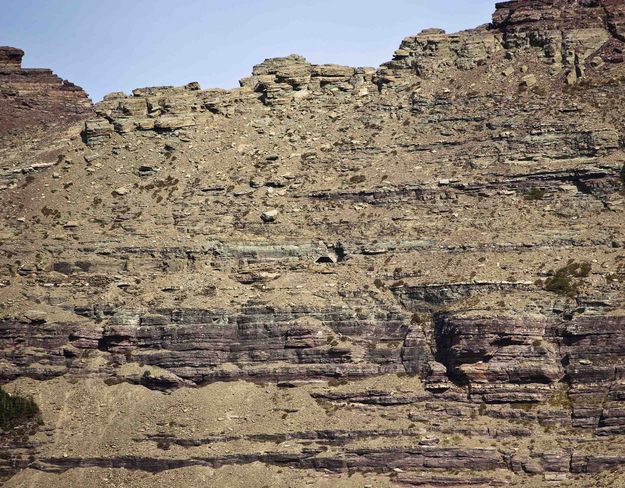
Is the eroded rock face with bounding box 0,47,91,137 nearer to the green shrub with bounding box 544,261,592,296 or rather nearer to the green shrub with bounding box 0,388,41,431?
the green shrub with bounding box 0,388,41,431

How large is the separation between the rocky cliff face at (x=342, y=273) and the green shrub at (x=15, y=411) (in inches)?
39.7

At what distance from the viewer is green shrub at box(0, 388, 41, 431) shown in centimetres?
13812

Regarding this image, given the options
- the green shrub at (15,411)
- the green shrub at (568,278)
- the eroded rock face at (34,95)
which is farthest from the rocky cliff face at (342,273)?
the eroded rock face at (34,95)

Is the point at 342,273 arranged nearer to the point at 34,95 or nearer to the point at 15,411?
the point at 15,411

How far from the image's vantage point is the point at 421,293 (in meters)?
142

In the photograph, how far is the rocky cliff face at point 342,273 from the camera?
133 m

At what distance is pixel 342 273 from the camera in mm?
144875

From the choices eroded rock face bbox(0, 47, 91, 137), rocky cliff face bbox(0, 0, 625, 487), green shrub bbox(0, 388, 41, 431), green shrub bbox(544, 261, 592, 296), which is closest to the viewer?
rocky cliff face bbox(0, 0, 625, 487)

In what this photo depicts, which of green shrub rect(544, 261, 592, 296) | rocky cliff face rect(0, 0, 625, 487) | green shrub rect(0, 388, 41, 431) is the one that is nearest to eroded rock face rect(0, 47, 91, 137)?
rocky cliff face rect(0, 0, 625, 487)

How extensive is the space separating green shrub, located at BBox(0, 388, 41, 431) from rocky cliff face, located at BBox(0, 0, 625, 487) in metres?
1.01

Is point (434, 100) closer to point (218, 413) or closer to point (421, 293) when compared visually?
point (421, 293)

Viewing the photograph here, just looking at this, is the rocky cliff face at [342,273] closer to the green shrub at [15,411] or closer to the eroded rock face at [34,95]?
the green shrub at [15,411]

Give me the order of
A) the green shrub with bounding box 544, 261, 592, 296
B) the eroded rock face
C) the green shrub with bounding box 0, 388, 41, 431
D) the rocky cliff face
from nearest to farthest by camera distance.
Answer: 1. the rocky cliff face
2. the green shrub with bounding box 544, 261, 592, 296
3. the green shrub with bounding box 0, 388, 41, 431
4. the eroded rock face

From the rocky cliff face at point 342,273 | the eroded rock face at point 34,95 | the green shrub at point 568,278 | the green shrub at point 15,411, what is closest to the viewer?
the rocky cliff face at point 342,273
